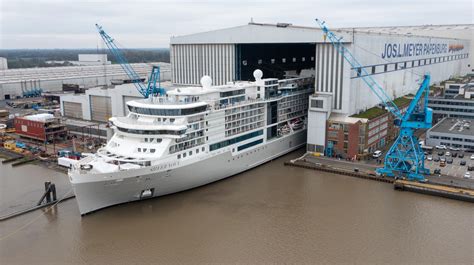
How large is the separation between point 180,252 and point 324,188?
35.5ft

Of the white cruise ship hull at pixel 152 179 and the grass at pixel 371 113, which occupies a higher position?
the grass at pixel 371 113

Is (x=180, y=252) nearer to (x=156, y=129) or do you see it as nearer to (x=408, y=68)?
(x=156, y=129)

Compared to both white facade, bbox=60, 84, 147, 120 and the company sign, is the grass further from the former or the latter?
white facade, bbox=60, 84, 147, 120

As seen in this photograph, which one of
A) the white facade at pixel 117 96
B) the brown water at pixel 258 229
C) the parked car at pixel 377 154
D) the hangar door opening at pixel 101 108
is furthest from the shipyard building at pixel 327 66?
the hangar door opening at pixel 101 108

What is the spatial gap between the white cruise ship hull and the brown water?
560 millimetres

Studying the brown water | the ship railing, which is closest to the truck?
the brown water

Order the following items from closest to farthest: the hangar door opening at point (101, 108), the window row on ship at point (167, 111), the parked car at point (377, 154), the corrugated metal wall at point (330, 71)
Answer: the window row on ship at point (167, 111), the parked car at point (377, 154), the corrugated metal wall at point (330, 71), the hangar door opening at point (101, 108)

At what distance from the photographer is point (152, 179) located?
21.2 metres

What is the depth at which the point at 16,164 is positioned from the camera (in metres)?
29.4

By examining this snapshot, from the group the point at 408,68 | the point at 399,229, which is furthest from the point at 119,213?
the point at 408,68

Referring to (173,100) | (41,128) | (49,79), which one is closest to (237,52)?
(173,100)

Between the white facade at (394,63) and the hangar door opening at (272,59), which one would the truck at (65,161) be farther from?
the white facade at (394,63)

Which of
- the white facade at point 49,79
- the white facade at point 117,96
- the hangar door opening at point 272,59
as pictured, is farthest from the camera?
the white facade at point 49,79

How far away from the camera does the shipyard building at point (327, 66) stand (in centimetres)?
3045
